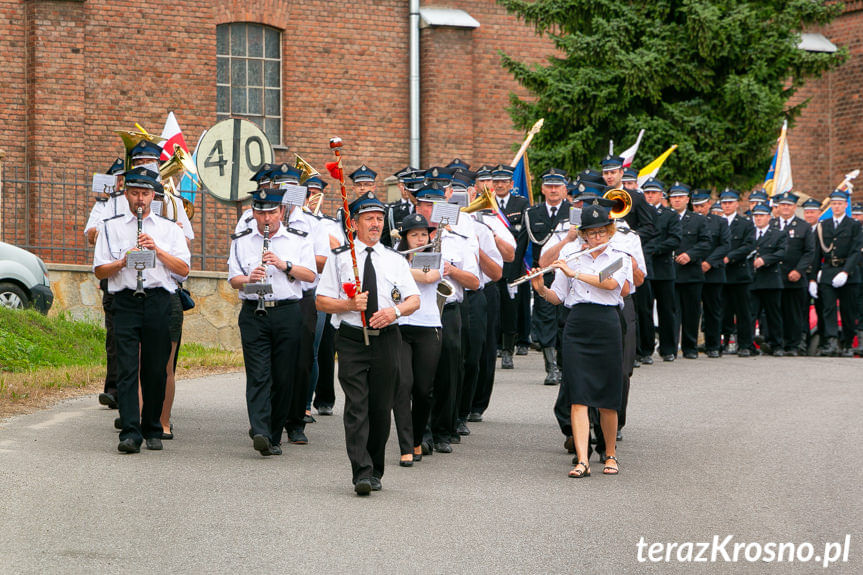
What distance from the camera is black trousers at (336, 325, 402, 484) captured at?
30.5 feet

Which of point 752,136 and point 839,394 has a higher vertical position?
point 752,136

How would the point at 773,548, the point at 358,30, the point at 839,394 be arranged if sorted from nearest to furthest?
1. the point at 773,548
2. the point at 839,394
3. the point at 358,30

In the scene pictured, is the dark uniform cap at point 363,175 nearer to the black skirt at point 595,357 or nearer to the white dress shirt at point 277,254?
the white dress shirt at point 277,254

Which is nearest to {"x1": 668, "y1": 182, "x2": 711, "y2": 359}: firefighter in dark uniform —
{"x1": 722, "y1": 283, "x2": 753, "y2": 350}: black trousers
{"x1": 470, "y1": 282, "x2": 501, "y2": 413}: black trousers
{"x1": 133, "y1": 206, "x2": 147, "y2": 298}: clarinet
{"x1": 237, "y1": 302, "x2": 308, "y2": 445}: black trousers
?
{"x1": 722, "y1": 283, "x2": 753, "y2": 350}: black trousers

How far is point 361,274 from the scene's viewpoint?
9.38 meters

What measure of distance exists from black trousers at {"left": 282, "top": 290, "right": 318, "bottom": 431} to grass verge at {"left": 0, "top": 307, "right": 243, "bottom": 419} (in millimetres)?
2963

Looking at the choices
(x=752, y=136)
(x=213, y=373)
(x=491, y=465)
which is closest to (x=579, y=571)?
(x=491, y=465)

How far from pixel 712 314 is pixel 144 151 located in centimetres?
1097

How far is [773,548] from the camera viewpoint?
25.4 feet

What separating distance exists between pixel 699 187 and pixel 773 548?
711 inches

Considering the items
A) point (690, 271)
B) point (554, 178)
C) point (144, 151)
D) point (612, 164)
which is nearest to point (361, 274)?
point (144, 151)

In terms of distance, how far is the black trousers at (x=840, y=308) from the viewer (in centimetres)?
2108

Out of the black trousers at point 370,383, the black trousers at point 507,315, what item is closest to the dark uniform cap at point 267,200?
the black trousers at point 370,383

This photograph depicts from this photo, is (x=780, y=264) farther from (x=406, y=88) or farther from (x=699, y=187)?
(x=406, y=88)
